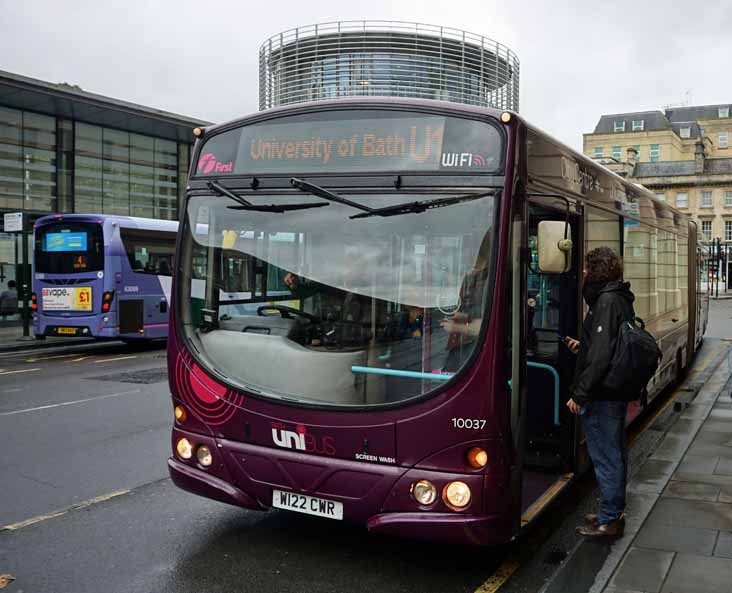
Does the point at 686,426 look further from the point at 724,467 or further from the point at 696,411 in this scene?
the point at 724,467

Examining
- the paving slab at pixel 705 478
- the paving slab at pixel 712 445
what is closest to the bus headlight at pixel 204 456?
the paving slab at pixel 705 478

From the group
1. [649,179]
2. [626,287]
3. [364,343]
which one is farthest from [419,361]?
[649,179]

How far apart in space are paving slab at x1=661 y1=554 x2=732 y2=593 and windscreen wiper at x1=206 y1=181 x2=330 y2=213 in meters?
2.91

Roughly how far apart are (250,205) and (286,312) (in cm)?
71

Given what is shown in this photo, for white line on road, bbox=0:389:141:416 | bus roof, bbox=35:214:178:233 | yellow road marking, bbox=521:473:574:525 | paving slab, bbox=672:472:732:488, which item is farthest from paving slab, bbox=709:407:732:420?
bus roof, bbox=35:214:178:233

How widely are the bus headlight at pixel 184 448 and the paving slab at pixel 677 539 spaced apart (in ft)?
9.46

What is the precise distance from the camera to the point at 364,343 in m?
4.61

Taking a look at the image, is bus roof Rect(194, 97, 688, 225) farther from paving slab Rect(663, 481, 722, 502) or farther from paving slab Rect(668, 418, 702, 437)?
paving slab Rect(668, 418, 702, 437)

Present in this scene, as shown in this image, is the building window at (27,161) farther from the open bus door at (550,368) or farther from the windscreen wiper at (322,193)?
the windscreen wiper at (322,193)

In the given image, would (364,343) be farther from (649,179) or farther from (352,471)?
(649,179)

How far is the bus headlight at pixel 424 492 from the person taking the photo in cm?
429

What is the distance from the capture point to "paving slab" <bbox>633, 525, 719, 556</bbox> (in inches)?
192

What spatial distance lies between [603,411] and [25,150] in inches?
918

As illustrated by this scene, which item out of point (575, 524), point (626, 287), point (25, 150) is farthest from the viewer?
point (25, 150)
